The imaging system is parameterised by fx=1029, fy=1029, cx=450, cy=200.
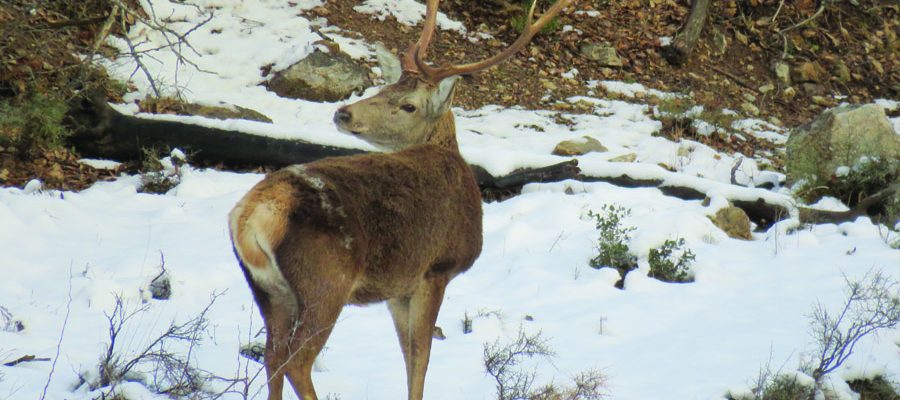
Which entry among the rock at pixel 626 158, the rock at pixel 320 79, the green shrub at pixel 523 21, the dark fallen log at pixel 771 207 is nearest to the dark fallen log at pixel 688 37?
the green shrub at pixel 523 21

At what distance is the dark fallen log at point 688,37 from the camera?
14273mm

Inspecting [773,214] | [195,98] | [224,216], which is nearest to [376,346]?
[224,216]

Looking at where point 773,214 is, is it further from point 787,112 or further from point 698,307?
point 787,112

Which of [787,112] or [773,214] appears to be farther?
[787,112]

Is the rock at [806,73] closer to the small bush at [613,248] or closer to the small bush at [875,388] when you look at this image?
the small bush at [613,248]

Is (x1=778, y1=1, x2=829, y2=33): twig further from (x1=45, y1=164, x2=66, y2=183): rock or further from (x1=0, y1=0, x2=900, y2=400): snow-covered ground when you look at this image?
(x1=45, y1=164, x2=66, y2=183): rock

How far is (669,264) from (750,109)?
6600mm

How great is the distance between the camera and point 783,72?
14.5 m

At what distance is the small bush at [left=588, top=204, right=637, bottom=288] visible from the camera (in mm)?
7559

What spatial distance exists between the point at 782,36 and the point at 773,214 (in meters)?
6.73

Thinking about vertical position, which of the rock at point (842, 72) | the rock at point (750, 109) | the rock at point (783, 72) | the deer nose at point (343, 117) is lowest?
the deer nose at point (343, 117)

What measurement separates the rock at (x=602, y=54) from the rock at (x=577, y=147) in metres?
3.14

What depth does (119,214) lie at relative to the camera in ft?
26.2

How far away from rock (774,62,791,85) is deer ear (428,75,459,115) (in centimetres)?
974
